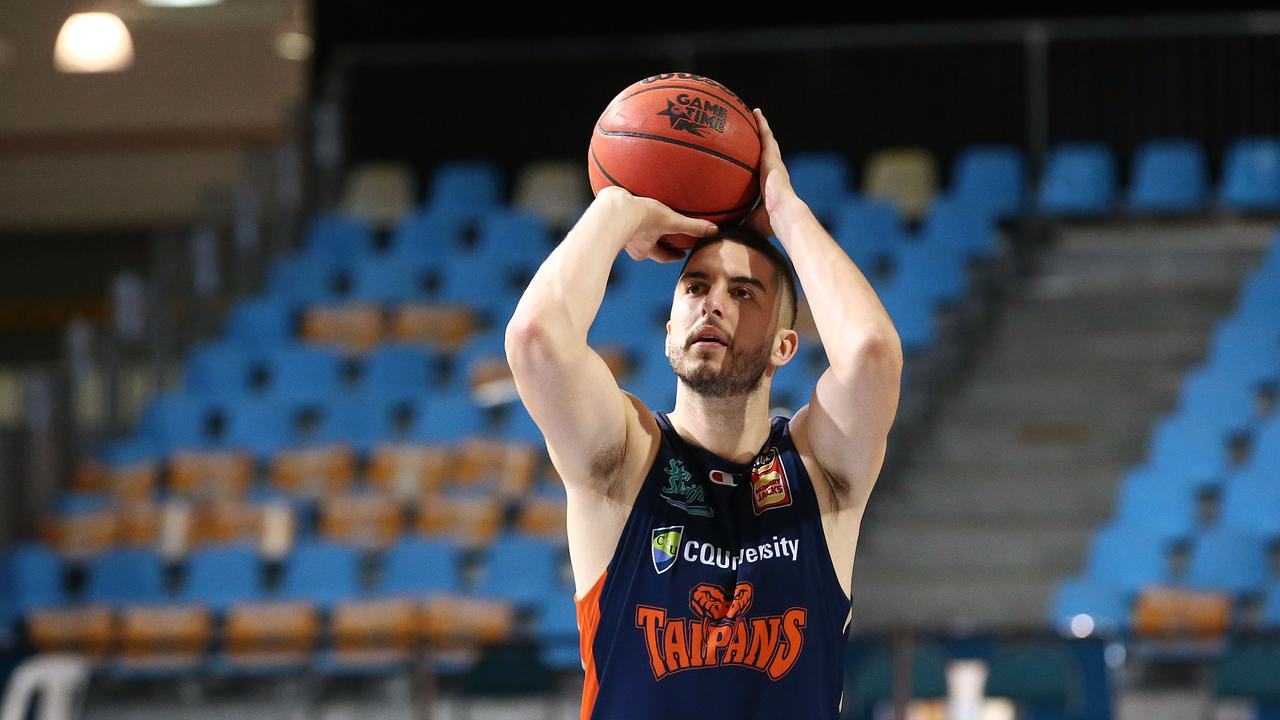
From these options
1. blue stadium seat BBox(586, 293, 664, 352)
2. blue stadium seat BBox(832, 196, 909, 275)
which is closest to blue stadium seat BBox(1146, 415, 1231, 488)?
blue stadium seat BBox(832, 196, 909, 275)

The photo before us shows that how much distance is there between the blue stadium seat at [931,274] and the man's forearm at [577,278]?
6695 millimetres

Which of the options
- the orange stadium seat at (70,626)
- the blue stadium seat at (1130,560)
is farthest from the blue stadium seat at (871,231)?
the orange stadium seat at (70,626)

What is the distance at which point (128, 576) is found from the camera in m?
8.62

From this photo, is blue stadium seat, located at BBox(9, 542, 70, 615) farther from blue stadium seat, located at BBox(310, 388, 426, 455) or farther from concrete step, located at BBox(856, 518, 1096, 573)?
concrete step, located at BBox(856, 518, 1096, 573)

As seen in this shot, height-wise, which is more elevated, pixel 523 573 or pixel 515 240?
pixel 515 240

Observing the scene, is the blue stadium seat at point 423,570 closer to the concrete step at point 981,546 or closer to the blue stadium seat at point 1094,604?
the concrete step at point 981,546

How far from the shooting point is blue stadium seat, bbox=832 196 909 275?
9.55m

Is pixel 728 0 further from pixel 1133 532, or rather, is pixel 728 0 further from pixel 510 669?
pixel 510 669

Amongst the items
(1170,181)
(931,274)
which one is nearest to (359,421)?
(931,274)

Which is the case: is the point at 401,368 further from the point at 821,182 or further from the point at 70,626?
the point at 821,182

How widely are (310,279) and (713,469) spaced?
8.13m

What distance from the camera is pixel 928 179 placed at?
35.0ft

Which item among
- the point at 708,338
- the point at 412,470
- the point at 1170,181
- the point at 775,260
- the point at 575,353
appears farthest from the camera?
the point at 1170,181

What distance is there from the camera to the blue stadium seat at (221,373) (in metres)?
9.85
